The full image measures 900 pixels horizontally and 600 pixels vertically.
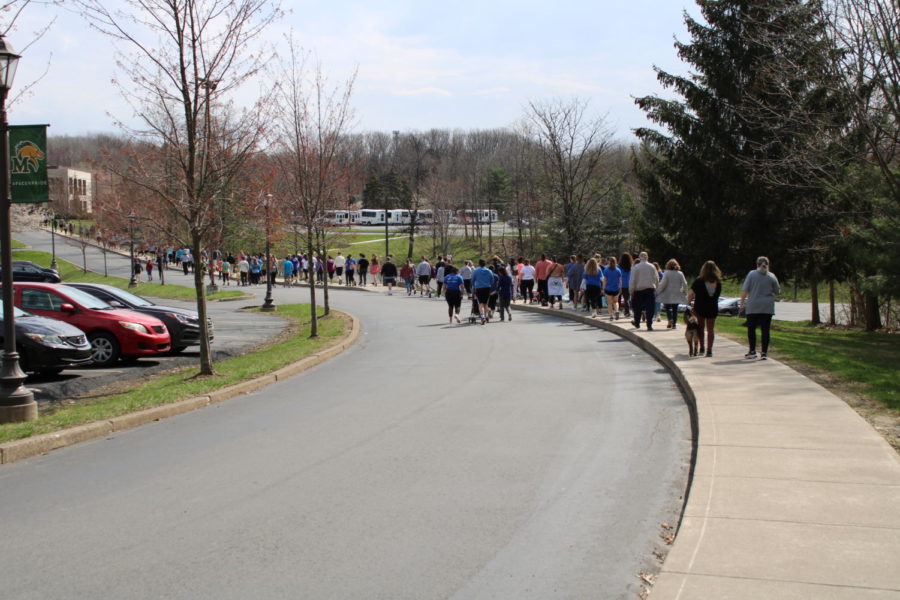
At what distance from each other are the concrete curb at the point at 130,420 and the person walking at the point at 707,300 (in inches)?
268

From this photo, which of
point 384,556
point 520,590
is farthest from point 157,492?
point 520,590

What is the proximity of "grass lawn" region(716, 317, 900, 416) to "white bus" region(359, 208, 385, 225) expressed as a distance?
9848 cm

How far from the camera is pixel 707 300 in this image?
14.4m

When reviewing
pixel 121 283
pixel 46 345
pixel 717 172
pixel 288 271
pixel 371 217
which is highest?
pixel 371 217

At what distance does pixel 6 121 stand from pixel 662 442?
28.0 ft

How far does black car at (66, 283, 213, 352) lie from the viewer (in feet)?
55.0

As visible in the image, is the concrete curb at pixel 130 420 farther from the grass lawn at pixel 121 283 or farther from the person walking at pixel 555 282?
the grass lawn at pixel 121 283

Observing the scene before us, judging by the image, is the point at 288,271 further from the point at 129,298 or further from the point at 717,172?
the point at 129,298

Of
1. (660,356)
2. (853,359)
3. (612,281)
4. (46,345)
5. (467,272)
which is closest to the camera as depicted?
(46,345)

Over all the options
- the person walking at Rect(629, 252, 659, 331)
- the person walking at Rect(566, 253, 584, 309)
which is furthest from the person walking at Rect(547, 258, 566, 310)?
the person walking at Rect(629, 252, 659, 331)

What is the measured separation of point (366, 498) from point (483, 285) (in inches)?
639

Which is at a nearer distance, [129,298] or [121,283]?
[129,298]

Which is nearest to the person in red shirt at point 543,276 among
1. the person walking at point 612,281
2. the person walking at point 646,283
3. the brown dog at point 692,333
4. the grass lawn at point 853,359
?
the person walking at point 612,281

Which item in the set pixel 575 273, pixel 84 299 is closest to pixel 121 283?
pixel 575 273
